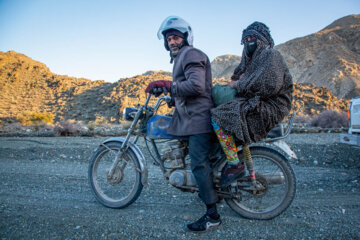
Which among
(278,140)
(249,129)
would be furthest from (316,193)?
(249,129)

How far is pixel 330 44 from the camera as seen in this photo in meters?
48.1

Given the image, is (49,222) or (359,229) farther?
(49,222)

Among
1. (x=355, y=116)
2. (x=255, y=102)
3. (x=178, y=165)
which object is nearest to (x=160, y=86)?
(x=178, y=165)

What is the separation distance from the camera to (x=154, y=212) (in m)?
3.10

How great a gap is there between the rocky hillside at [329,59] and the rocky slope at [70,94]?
332 inches

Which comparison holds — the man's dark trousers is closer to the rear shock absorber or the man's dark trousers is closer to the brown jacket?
the brown jacket

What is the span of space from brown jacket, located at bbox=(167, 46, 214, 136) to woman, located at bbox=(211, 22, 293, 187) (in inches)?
6.2

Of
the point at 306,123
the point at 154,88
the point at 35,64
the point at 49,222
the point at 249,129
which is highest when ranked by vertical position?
the point at 35,64

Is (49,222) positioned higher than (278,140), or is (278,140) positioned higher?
(278,140)

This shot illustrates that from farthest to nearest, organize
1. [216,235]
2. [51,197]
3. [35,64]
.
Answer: [35,64] → [51,197] → [216,235]

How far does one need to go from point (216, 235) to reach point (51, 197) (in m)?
2.55

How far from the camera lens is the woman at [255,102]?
2.51m

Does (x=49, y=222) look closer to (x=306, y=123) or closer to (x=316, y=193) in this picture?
(x=316, y=193)

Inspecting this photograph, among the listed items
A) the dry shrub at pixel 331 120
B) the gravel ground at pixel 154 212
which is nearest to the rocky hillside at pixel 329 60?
the dry shrub at pixel 331 120
